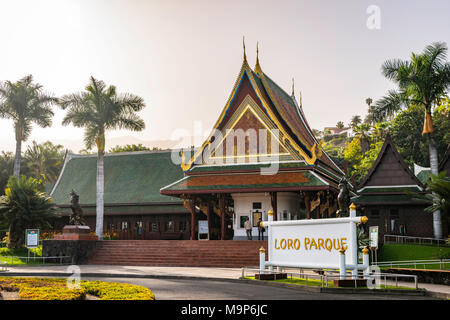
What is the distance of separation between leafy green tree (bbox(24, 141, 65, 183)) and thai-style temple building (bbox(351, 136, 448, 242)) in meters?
48.8

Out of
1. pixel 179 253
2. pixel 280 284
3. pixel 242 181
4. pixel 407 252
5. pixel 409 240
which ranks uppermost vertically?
pixel 242 181

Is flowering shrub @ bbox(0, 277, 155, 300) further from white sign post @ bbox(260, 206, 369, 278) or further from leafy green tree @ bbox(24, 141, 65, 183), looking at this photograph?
leafy green tree @ bbox(24, 141, 65, 183)

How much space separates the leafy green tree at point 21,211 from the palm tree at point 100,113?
378 centimetres

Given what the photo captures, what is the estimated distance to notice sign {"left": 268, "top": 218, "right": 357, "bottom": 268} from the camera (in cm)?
1450

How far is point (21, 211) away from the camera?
32125mm

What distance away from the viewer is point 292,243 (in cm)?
1609

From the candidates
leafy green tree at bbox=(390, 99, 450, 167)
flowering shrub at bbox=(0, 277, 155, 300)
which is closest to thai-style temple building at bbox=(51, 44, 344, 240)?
leafy green tree at bbox=(390, 99, 450, 167)

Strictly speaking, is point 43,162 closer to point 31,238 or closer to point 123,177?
point 123,177

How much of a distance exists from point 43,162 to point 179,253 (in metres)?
47.9

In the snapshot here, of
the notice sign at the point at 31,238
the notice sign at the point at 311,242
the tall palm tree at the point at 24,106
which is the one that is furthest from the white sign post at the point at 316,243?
the tall palm tree at the point at 24,106

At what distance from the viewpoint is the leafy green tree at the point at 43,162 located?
6906 cm

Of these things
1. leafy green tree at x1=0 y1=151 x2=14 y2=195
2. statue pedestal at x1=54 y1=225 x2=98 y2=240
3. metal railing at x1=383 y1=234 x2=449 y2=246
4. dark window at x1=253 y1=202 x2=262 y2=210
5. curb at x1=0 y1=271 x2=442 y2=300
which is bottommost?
curb at x1=0 y1=271 x2=442 y2=300

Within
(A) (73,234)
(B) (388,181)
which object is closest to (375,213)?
(B) (388,181)

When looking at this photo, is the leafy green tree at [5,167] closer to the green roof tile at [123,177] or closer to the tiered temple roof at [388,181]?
the green roof tile at [123,177]
